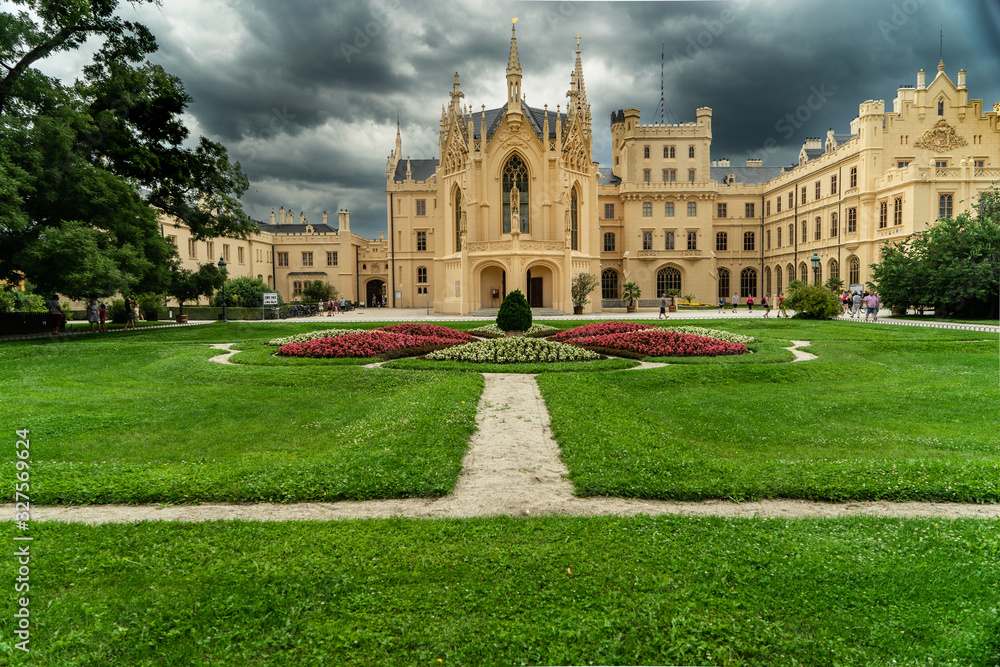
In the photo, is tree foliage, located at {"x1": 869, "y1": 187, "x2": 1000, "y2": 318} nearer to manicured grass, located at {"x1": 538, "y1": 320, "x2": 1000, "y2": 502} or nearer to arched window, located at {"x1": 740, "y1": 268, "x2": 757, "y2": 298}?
manicured grass, located at {"x1": 538, "y1": 320, "x2": 1000, "y2": 502}

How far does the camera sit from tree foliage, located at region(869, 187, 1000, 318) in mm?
26391

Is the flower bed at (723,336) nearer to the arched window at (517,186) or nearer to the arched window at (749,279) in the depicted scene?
the arched window at (517,186)

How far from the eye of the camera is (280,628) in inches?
127

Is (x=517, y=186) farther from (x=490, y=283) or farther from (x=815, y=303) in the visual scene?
(x=815, y=303)

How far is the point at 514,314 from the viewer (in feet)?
64.2

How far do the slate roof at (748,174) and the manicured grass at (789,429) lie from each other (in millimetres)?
52761

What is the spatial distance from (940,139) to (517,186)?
32.0 m

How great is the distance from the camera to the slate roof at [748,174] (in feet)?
204

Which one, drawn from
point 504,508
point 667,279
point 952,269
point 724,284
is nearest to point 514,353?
point 504,508

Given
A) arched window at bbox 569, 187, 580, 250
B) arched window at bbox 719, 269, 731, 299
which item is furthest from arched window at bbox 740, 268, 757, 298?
arched window at bbox 569, 187, 580, 250

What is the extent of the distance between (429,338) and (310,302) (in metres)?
42.4

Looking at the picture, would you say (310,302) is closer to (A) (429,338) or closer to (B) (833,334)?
(A) (429,338)

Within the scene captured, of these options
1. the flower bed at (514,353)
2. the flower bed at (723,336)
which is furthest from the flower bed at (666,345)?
the flower bed at (514,353)

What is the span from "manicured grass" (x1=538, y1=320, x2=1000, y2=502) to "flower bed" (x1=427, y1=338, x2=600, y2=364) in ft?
9.23
